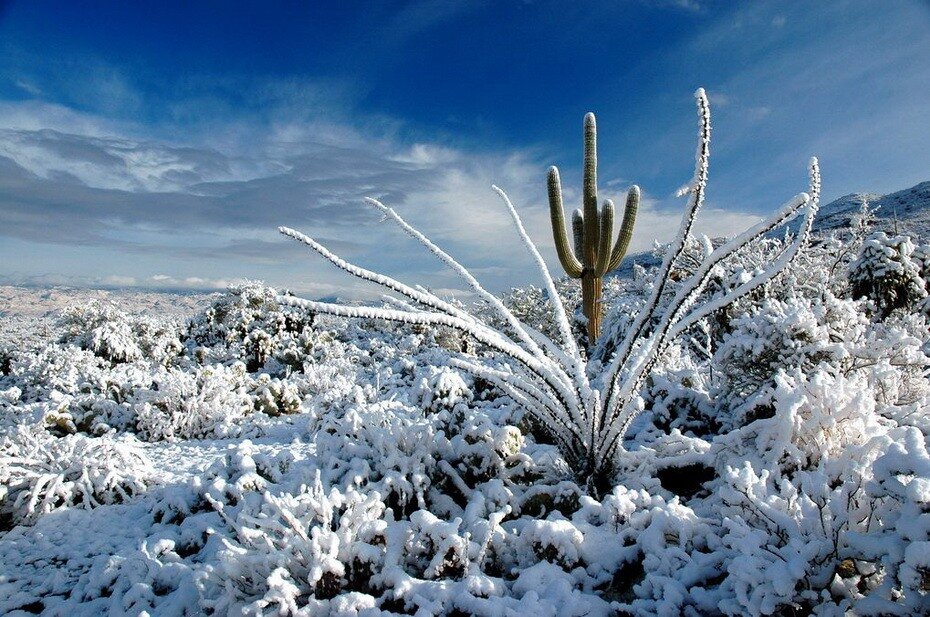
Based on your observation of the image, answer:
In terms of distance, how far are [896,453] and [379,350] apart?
13.4 metres

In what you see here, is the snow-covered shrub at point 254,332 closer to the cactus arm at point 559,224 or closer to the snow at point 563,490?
the cactus arm at point 559,224

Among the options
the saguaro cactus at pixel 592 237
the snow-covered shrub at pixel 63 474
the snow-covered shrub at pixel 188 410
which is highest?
the saguaro cactus at pixel 592 237

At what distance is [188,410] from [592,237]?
28.5ft

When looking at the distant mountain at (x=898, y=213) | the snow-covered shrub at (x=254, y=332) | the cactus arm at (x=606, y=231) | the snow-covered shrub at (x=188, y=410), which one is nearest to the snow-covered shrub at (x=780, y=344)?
the snow-covered shrub at (x=188, y=410)

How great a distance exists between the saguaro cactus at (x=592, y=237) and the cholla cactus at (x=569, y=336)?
769 centimetres

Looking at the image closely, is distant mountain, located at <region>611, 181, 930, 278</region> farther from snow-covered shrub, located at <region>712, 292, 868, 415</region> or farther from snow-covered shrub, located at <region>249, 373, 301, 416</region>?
snow-covered shrub, located at <region>712, 292, 868, 415</region>

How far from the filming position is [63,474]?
14.3ft

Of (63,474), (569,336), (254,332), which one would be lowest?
(63,474)

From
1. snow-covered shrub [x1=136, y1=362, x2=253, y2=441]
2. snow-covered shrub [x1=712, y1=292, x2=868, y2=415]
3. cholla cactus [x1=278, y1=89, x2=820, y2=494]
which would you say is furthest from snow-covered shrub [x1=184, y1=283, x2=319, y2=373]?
snow-covered shrub [x1=712, y1=292, x2=868, y2=415]

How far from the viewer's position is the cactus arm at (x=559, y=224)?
1044 cm

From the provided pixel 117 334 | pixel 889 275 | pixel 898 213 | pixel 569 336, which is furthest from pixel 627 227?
pixel 898 213

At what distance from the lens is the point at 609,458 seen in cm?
289

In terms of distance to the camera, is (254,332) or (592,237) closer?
(592,237)

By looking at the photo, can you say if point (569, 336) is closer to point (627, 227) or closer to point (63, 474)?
point (63, 474)
